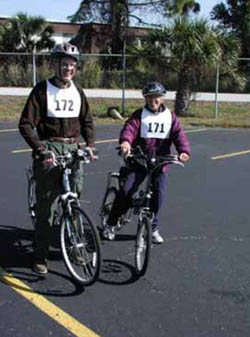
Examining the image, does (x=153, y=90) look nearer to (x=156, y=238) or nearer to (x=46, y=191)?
(x=46, y=191)

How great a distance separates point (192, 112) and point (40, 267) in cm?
1441

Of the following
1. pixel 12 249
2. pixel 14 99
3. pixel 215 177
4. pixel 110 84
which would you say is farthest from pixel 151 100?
pixel 110 84

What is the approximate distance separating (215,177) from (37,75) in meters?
16.3

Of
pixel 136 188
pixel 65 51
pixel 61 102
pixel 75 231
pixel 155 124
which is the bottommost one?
pixel 75 231

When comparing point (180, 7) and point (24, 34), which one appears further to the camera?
point (180, 7)

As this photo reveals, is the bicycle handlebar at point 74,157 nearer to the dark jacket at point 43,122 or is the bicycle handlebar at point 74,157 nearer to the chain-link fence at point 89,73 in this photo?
the dark jacket at point 43,122

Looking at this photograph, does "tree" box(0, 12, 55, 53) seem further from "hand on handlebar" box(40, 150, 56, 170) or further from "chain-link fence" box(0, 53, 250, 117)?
"hand on handlebar" box(40, 150, 56, 170)

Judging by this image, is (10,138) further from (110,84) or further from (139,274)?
(110,84)

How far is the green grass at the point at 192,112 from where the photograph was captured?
16188mm

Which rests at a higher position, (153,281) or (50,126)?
(50,126)

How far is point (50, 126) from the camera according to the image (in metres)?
4.57

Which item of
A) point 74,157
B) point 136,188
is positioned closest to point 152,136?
point 136,188

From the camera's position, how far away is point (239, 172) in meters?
9.10

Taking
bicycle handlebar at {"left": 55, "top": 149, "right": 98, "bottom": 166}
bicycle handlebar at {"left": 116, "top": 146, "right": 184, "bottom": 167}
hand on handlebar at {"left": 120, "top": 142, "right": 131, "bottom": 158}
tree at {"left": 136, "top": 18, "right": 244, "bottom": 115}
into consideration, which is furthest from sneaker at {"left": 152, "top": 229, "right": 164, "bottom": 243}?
tree at {"left": 136, "top": 18, "right": 244, "bottom": 115}
